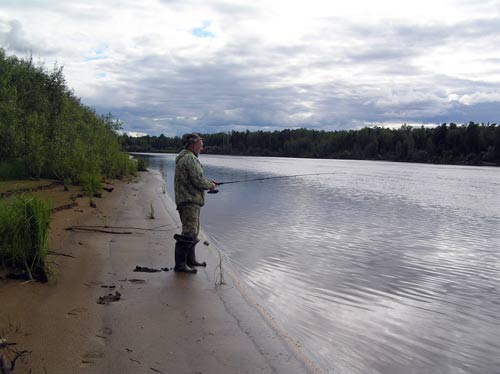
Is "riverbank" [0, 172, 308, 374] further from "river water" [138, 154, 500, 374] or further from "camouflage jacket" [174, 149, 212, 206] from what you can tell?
"camouflage jacket" [174, 149, 212, 206]

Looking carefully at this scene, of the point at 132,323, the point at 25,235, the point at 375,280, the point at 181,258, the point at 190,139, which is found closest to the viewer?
the point at 132,323

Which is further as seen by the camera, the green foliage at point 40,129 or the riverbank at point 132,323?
the green foliage at point 40,129

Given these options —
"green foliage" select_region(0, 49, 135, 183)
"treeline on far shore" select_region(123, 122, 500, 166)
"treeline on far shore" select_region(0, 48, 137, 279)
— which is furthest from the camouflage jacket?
"treeline on far shore" select_region(123, 122, 500, 166)

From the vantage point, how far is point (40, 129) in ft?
61.7

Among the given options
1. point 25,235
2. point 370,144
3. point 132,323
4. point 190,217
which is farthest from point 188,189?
A: point 370,144

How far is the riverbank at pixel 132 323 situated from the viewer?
450 centimetres

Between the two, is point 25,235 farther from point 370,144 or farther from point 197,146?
point 370,144

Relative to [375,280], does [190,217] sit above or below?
above

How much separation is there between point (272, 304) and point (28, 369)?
421 centimetres

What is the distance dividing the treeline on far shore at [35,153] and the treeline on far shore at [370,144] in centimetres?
2646

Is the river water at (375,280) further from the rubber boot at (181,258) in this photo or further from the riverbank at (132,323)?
the rubber boot at (181,258)

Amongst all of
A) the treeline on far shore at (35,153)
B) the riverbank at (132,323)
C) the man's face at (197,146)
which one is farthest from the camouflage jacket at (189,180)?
the treeline on far shore at (35,153)

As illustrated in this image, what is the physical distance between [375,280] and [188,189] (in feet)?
14.1

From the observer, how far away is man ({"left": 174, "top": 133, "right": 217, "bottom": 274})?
7.56 meters
